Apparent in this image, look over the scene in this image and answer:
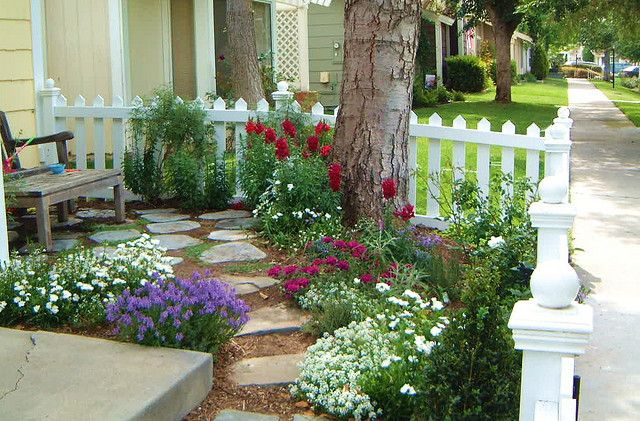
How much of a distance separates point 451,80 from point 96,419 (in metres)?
29.6

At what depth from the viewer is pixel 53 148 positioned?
27.1ft

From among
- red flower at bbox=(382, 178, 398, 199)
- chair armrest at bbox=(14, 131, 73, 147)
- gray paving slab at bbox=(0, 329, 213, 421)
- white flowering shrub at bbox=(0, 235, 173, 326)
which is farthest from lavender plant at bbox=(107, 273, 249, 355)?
chair armrest at bbox=(14, 131, 73, 147)

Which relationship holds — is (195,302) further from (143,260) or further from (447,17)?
(447,17)

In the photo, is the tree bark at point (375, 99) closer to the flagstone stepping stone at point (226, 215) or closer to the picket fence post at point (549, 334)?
the flagstone stepping stone at point (226, 215)

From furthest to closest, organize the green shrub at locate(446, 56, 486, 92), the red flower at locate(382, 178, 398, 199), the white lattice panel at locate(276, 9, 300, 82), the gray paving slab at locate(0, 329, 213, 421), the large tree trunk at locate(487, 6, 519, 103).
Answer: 1. the green shrub at locate(446, 56, 486, 92)
2. the large tree trunk at locate(487, 6, 519, 103)
3. the white lattice panel at locate(276, 9, 300, 82)
4. the red flower at locate(382, 178, 398, 199)
5. the gray paving slab at locate(0, 329, 213, 421)

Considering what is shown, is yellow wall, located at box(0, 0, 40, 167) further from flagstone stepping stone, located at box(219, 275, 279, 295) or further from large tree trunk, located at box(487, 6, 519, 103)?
large tree trunk, located at box(487, 6, 519, 103)

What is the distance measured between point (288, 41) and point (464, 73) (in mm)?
13801

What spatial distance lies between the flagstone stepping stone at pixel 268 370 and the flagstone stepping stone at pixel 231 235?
233 cm

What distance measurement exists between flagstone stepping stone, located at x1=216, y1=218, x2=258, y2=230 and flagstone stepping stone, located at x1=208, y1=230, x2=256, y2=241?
0.12 m

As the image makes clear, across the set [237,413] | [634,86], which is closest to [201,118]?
[237,413]

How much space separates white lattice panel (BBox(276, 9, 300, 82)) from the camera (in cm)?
1891

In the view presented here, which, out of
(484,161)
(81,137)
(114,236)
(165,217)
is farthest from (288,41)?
(114,236)

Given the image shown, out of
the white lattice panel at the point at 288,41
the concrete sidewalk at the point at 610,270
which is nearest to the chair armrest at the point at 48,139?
the concrete sidewalk at the point at 610,270

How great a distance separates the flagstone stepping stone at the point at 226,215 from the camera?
23.9ft
